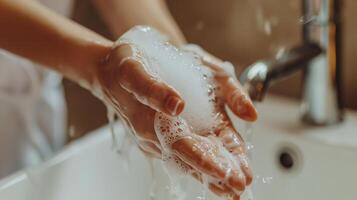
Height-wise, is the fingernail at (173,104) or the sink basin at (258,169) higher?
the fingernail at (173,104)

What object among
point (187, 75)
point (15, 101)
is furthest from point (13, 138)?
point (187, 75)

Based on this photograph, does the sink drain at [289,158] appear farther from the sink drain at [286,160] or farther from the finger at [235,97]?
the finger at [235,97]

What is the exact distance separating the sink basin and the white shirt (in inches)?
1.6

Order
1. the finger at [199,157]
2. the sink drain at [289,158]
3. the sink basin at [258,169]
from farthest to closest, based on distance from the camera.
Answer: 1. the sink drain at [289,158]
2. the sink basin at [258,169]
3. the finger at [199,157]

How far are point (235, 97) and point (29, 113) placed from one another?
0.28 metres

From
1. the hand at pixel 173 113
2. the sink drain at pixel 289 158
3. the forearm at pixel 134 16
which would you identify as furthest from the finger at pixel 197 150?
the sink drain at pixel 289 158

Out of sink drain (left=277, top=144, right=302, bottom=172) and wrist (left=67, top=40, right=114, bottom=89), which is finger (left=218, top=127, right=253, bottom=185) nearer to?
wrist (left=67, top=40, right=114, bottom=89)

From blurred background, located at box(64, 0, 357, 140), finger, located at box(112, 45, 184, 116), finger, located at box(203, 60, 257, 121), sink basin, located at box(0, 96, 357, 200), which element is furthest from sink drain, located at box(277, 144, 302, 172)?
finger, located at box(112, 45, 184, 116)

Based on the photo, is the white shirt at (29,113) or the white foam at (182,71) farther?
the white shirt at (29,113)

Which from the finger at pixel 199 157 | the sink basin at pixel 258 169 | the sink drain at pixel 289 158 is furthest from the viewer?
the sink drain at pixel 289 158

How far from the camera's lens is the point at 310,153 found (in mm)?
772

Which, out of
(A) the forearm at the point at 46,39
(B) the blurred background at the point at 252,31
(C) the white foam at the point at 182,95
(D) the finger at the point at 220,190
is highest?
(A) the forearm at the point at 46,39

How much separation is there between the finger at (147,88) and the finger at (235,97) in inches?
3.1

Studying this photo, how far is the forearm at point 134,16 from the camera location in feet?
2.20
